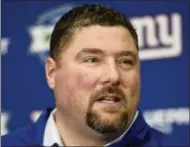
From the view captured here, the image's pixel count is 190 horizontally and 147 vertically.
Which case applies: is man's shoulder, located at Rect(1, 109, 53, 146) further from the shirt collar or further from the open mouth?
the open mouth

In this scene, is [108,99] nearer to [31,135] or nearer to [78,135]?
[78,135]

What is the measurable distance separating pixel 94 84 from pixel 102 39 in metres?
0.09

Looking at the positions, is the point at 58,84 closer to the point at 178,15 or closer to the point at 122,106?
the point at 122,106

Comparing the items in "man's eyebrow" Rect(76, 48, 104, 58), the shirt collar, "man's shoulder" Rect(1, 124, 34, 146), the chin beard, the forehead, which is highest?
the forehead

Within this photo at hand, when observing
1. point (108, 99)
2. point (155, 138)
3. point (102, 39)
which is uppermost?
point (102, 39)

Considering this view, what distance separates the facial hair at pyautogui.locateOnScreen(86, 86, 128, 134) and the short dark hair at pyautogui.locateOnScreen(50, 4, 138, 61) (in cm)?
14

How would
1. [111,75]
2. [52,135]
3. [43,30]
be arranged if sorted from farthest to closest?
[43,30], [52,135], [111,75]

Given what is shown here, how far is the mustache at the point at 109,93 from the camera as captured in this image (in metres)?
0.87

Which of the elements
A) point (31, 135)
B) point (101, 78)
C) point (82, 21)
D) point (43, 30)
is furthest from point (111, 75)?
point (43, 30)

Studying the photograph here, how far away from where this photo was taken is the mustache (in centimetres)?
87

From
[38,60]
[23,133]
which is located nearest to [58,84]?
[23,133]

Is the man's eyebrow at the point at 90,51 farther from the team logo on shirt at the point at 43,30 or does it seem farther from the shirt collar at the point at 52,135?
the team logo on shirt at the point at 43,30

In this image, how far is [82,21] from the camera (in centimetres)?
93

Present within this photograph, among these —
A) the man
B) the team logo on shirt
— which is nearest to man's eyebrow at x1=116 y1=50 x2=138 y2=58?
the man
